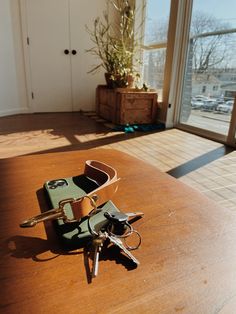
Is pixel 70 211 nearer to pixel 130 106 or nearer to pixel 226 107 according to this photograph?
pixel 226 107

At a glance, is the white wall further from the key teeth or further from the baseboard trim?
the key teeth

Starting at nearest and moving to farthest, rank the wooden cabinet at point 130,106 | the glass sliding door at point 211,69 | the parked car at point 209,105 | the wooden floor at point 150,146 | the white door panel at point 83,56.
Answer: the wooden floor at point 150,146 → the glass sliding door at point 211,69 → the parked car at point 209,105 → the wooden cabinet at point 130,106 → the white door panel at point 83,56

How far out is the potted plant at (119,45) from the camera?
11.3ft

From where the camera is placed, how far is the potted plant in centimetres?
344

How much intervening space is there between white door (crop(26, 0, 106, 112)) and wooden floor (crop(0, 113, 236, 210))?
0.84 metres

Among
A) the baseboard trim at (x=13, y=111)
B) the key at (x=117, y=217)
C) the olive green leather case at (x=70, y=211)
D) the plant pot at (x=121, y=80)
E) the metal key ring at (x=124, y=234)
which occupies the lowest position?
the baseboard trim at (x=13, y=111)

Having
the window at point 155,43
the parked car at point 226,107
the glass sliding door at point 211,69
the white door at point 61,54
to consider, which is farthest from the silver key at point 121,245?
the white door at point 61,54

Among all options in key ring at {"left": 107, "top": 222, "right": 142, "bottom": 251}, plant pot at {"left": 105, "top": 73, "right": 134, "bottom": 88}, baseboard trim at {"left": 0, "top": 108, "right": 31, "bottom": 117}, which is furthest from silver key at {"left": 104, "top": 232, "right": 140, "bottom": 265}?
baseboard trim at {"left": 0, "top": 108, "right": 31, "bottom": 117}

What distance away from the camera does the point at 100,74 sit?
14.9 feet

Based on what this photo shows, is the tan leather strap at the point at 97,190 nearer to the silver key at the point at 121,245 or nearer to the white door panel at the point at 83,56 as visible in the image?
the silver key at the point at 121,245

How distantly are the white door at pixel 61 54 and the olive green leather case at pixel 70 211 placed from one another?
3.98 metres

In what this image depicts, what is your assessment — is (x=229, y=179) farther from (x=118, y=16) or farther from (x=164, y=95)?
(x=118, y=16)

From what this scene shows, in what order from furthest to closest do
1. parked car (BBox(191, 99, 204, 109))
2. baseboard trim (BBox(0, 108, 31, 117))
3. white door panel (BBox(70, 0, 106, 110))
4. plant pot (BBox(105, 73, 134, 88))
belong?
white door panel (BBox(70, 0, 106, 110))
baseboard trim (BBox(0, 108, 31, 117))
plant pot (BBox(105, 73, 134, 88))
parked car (BBox(191, 99, 204, 109))

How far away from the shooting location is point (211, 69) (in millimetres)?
2906
